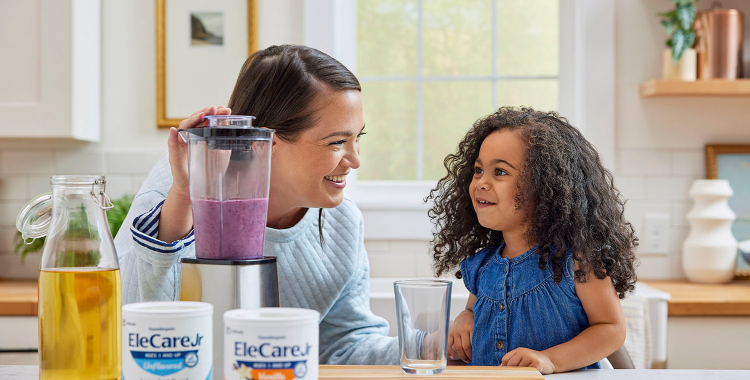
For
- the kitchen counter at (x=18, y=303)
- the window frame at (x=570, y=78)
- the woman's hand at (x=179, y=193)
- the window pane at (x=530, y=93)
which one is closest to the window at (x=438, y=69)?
the window pane at (x=530, y=93)

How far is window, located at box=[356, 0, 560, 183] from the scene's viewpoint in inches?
107

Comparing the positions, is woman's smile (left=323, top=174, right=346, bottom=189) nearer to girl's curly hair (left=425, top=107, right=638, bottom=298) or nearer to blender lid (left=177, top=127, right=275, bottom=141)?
girl's curly hair (left=425, top=107, right=638, bottom=298)

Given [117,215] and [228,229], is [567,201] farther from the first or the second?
[117,215]

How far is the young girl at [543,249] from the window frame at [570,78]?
3.97 feet

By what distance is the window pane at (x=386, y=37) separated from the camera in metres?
2.76

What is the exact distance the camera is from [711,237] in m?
2.35

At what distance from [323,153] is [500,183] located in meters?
0.33

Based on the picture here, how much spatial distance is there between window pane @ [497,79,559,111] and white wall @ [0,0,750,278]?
0.88 feet

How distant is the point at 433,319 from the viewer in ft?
2.62

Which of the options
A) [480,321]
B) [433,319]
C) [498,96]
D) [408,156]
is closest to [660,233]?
[498,96]

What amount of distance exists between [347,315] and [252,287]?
2.31 feet

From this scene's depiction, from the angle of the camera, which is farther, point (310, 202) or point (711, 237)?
point (711, 237)

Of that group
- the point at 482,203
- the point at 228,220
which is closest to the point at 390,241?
the point at 482,203

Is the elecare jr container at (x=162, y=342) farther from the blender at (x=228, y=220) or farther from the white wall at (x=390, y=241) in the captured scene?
the white wall at (x=390, y=241)
